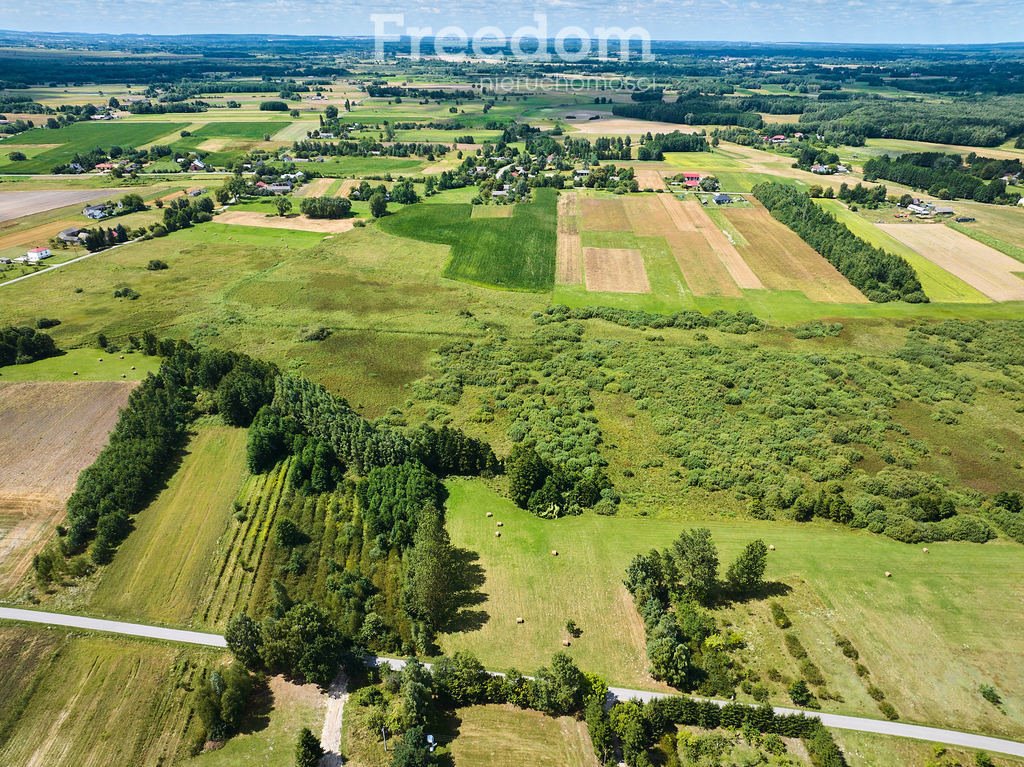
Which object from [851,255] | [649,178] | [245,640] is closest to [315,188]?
[649,178]

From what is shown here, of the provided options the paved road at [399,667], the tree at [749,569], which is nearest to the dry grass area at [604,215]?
the tree at [749,569]

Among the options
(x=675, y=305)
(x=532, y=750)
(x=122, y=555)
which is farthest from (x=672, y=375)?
(x=122, y=555)

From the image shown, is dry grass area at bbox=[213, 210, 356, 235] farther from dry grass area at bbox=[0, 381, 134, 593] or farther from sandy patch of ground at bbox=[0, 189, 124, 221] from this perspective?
dry grass area at bbox=[0, 381, 134, 593]

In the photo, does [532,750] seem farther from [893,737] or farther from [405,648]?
[893,737]

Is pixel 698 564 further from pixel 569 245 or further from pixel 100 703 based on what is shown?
pixel 569 245

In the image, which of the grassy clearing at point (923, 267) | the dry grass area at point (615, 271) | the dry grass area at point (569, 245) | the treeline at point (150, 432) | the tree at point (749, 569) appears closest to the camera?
the tree at point (749, 569)

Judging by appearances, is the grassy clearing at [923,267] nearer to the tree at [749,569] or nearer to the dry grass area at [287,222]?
the tree at [749,569]

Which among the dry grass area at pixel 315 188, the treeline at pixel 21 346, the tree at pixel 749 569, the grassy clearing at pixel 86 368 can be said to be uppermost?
the dry grass area at pixel 315 188
